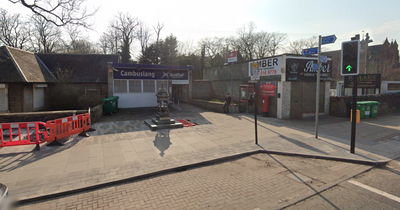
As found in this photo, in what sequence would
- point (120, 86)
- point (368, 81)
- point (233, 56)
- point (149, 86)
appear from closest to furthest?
point (233, 56) < point (368, 81) < point (120, 86) < point (149, 86)

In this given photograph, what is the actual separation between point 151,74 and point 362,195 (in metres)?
17.4

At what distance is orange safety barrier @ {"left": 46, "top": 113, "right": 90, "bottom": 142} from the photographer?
26.7 feet

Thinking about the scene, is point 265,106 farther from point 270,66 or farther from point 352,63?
point 352,63

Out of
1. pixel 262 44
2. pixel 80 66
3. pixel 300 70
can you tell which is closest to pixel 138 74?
pixel 80 66

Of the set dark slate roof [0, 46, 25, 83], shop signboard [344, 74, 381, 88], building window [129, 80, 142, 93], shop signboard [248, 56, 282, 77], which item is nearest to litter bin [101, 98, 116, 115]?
building window [129, 80, 142, 93]

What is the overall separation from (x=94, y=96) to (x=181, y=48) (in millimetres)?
32949

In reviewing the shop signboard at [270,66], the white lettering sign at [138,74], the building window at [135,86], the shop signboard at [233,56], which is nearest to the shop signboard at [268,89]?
the shop signboard at [270,66]

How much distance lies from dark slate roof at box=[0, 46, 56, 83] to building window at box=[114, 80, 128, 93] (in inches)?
202

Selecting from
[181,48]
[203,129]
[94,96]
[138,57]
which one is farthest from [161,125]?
[181,48]

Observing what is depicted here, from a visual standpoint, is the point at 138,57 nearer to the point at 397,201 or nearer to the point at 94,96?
the point at 94,96

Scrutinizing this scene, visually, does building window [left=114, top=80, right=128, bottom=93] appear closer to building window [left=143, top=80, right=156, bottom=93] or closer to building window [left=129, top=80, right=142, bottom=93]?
building window [left=129, top=80, right=142, bottom=93]

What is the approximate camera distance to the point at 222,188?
5.11 metres

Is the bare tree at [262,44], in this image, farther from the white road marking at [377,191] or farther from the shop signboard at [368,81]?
the white road marking at [377,191]

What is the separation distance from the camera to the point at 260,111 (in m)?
16.3
